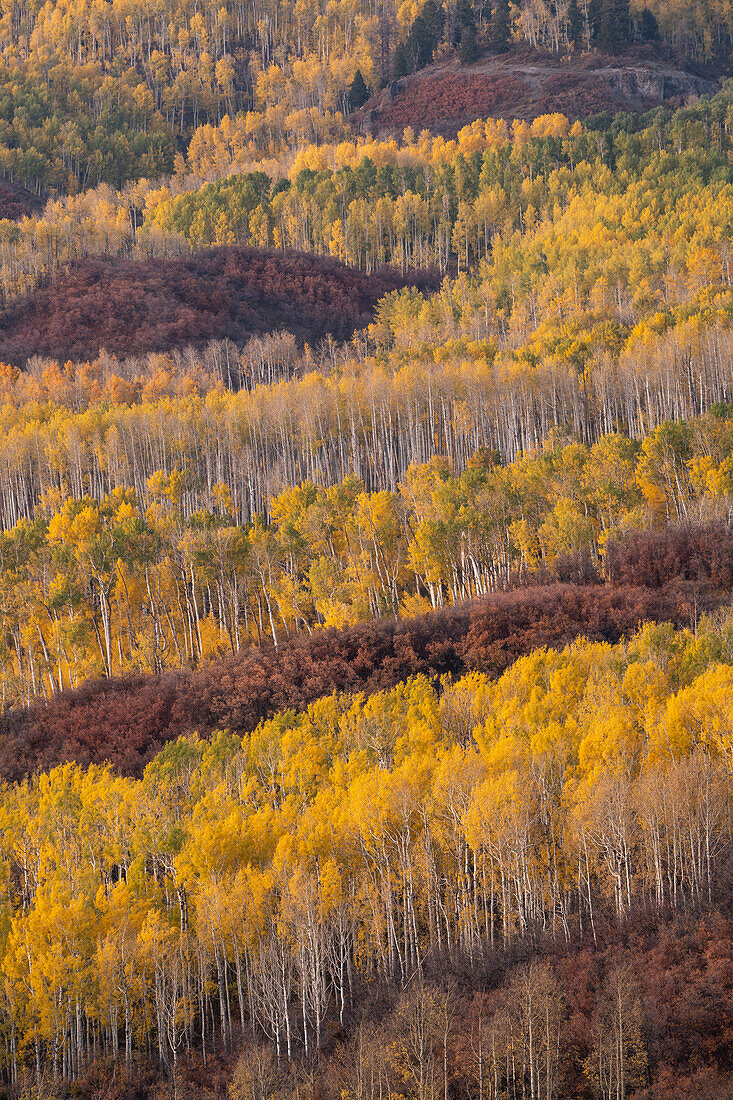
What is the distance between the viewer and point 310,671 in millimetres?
63938

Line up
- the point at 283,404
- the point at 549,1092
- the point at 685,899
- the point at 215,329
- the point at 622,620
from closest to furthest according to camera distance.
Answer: the point at 549,1092
the point at 685,899
the point at 622,620
the point at 283,404
the point at 215,329

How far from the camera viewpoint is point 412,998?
34938mm

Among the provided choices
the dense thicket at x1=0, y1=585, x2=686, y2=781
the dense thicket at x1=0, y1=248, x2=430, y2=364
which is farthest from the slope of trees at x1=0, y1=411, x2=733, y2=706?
the dense thicket at x1=0, y1=248, x2=430, y2=364

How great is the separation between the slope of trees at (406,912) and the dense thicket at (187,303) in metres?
94.7

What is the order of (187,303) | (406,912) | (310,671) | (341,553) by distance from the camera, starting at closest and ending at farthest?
(406,912) < (310,671) < (341,553) < (187,303)

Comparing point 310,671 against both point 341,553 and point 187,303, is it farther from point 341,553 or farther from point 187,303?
point 187,303

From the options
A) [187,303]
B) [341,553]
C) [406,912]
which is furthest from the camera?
[187,303]

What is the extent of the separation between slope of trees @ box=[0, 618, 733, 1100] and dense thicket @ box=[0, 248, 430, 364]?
9469 centimetres

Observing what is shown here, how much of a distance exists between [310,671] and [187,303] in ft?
301

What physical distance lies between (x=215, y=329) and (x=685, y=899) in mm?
114069

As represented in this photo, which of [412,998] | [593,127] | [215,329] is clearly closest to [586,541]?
[412,998]

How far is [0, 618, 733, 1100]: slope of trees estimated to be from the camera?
3294 cm

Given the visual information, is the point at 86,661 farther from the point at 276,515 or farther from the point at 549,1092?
the point at 549,1092

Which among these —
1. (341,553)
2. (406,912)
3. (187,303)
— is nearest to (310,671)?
(341,553)
